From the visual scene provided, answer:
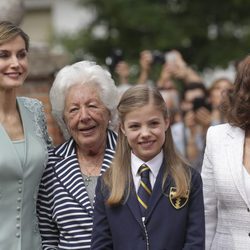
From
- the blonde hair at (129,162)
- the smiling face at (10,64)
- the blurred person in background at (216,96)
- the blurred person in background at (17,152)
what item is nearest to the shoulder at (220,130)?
the blonde hair at (129,162)

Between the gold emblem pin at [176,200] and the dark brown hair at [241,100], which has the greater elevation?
the dark brown hair at [241,100]

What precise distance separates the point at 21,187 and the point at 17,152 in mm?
182

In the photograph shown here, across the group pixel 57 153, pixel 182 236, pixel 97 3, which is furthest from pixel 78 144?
pixel 97 3

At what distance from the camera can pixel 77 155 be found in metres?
5.25

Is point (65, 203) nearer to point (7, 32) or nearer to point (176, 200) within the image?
point (176, 200)

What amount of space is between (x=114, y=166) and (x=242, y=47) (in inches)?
569

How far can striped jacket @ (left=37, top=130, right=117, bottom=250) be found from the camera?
4.97 m

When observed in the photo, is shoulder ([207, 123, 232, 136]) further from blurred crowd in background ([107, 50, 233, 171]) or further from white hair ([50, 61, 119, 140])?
blurred crowd in background ([107, 50, 233, 171])

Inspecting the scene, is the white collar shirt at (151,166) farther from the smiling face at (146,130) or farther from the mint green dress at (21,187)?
the mint green dress at (21,187)

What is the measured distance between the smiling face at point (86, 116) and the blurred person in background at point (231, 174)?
0.60m

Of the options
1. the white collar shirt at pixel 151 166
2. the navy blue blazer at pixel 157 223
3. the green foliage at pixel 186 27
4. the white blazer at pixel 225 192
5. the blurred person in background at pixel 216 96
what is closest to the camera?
the navy blue blazer at pixel 157 223

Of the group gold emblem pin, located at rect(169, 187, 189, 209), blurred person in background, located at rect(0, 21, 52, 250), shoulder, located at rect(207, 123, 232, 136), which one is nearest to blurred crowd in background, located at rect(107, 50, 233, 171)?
shoulder, located at rect(207, 123, 232, 136)

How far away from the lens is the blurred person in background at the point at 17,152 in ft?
15.9

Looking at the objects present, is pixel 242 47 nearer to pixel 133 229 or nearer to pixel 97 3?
pixel 97 3
